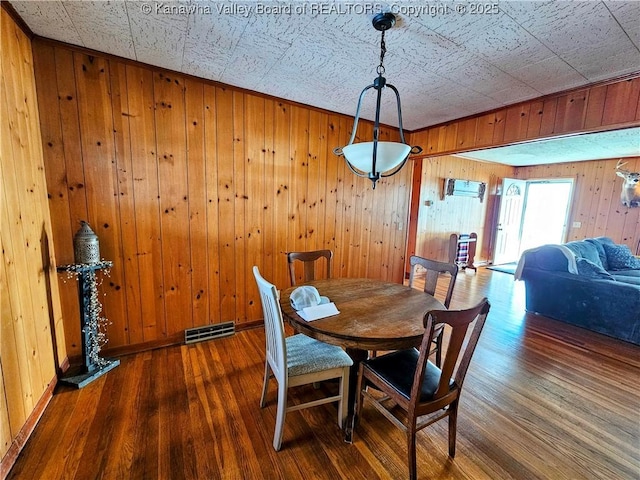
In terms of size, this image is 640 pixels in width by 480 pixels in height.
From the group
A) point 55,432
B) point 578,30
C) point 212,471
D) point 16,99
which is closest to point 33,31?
point 16,99

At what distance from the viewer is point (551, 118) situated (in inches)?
101

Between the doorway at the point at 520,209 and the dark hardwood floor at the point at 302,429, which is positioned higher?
the doorway at the point at 520,209

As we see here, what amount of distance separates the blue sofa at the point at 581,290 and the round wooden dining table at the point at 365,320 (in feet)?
8.39

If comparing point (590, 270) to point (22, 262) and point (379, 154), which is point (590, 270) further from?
point (22, 262)

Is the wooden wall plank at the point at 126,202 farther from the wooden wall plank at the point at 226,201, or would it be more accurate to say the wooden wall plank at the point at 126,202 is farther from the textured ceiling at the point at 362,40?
the wooden wall plank at the point at 226,201

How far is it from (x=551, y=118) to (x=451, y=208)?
3.50 meters

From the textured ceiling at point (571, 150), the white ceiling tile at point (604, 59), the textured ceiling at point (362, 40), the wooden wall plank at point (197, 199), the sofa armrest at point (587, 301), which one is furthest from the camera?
the textured ceiling at point (571, 150)

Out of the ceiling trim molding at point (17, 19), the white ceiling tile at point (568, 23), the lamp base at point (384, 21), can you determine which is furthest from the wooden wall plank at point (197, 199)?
the white ceiling tile at point (568, 23)

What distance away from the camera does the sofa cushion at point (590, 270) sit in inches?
129

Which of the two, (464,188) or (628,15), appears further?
(464,188)

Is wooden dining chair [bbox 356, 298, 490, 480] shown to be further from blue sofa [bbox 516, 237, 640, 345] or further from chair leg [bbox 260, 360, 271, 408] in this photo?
blue sofa [bbox 516, 237, 640, 345]

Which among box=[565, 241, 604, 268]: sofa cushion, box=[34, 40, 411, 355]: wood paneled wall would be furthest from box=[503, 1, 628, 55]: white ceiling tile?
box=[565, 241, 604, 268]: sofa cushion

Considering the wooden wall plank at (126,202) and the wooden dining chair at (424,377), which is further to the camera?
the wooden wall plank at (126,202)

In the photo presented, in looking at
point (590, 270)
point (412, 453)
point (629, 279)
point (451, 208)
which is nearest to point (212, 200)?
point (412, 453)
